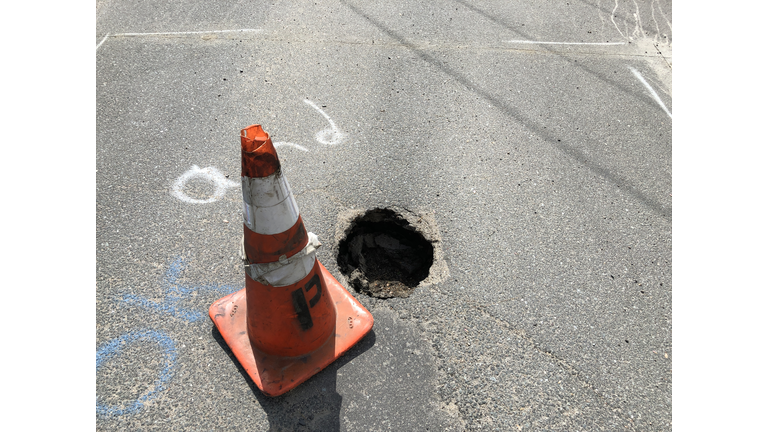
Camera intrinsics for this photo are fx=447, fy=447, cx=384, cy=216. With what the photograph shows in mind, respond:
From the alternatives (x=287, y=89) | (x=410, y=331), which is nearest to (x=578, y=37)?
(x=287, y=89)

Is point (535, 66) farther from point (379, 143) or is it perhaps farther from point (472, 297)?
point (472, 297)

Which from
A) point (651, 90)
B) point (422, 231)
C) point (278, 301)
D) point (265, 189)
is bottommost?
point (422, 231)

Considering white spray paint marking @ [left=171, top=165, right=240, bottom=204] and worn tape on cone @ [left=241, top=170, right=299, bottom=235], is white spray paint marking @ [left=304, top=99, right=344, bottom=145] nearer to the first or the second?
white spray paint marking @ [left=171, top=165, right=240, bottom=204]

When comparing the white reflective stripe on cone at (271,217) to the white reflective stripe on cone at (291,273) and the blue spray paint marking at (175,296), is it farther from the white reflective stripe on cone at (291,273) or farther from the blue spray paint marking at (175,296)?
the blue spray paint marking at (175,296)

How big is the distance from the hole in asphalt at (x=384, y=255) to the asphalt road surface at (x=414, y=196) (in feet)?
0.31

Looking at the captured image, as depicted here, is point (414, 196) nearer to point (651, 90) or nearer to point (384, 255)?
point (384, 255)

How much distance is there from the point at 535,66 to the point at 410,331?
11.8 ft

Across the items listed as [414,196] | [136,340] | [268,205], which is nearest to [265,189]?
[268,205]

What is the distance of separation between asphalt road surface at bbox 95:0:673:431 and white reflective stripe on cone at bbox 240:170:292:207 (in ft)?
3.36

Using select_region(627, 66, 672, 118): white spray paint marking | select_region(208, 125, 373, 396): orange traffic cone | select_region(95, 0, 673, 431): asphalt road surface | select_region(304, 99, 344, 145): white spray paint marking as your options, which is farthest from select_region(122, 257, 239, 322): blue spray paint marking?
select_region(627, 66, 672, 118): white spray paint marking

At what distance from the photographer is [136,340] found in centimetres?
263

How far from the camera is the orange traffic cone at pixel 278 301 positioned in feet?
6.82

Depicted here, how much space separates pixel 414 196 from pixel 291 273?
146cm

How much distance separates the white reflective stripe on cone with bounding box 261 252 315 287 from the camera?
→ 2307 mm
